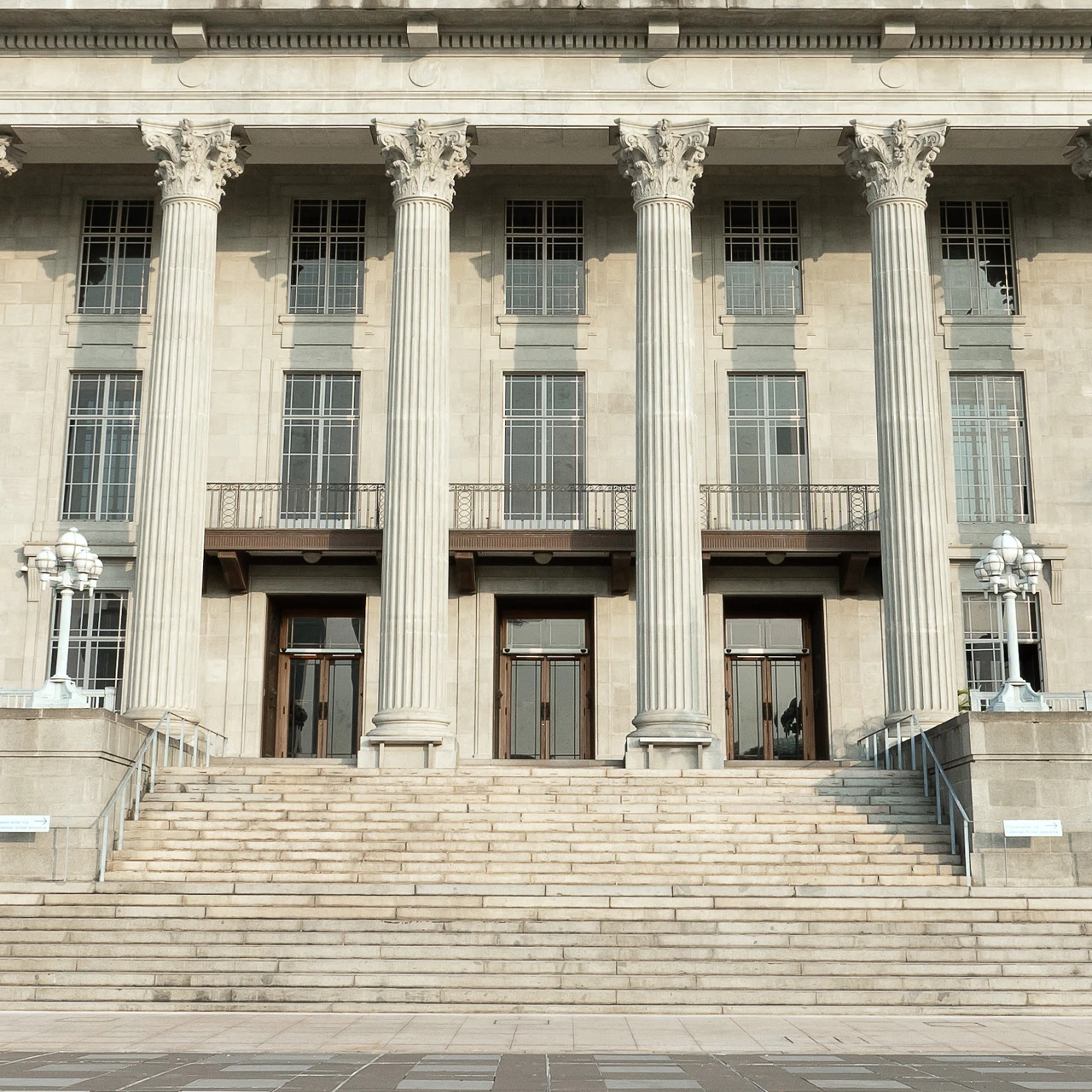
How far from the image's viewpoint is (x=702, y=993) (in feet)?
53.2

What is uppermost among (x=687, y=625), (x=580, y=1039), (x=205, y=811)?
(x=687, y=625)

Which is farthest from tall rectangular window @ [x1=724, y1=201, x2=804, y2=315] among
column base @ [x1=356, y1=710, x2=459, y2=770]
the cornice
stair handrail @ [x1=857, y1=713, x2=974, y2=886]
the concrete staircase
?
the concrete staircase

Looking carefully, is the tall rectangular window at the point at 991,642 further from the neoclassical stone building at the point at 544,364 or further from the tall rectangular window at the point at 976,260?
the tall rectangular window at the point at 976,260

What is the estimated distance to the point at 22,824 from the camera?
64.2ft

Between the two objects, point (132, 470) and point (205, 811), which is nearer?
point (205, 811)

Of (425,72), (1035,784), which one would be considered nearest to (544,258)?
(425,72)

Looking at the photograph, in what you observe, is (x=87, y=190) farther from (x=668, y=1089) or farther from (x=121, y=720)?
(x=668, y=1089)

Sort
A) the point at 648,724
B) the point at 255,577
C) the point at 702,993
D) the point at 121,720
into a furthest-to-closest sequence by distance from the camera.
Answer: the point at 255,577
the point at 648,724
the point at 121,720
the point at 702,993

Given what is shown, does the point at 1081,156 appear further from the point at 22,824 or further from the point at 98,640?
the point at 22,824

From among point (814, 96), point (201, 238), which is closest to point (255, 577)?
point (201, 238)

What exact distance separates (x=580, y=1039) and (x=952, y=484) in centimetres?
1939

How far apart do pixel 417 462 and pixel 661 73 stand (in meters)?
8.55

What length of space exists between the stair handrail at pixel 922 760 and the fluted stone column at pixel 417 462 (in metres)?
7.40

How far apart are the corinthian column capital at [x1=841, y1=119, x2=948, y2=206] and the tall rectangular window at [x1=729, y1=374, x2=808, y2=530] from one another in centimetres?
495
